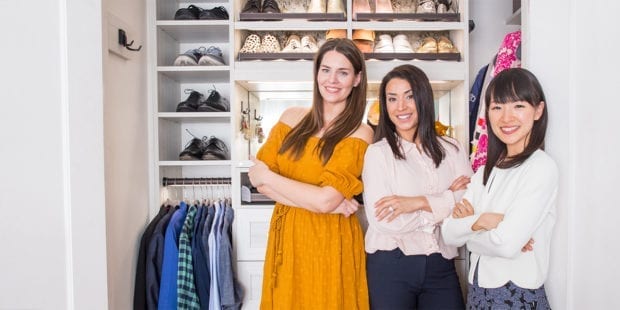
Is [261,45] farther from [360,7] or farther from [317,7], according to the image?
Answer: [360,7]

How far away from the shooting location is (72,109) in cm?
100

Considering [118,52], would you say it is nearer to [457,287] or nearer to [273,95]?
[273,95]

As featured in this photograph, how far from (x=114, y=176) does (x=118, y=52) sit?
58 centimetres

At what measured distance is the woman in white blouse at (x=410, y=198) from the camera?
4.75ft

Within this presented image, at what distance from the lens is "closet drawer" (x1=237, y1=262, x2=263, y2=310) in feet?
7.43

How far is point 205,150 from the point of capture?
241 centimetres

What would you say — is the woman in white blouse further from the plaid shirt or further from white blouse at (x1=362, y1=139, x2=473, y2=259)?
the plaid shirt

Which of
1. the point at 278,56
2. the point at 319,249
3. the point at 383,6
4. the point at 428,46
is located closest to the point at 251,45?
the point at 278,56

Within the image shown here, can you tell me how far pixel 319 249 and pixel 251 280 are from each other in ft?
2.75

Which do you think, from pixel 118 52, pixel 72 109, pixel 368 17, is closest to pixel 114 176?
pixel 118 52

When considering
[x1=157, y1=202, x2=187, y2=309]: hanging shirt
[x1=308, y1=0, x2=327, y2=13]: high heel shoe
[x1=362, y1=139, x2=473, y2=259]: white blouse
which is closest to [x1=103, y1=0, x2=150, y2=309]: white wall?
[x1=157, y1=202, x2=187, y2=309]: hanging shirt

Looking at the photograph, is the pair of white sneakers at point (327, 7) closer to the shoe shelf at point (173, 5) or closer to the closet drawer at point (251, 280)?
the shoe shelf at point (173, 5)

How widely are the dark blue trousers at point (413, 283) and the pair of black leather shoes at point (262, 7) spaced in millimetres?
1464

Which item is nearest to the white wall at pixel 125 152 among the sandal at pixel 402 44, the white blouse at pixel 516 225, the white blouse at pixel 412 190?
the white blouse at pixel 412 190
